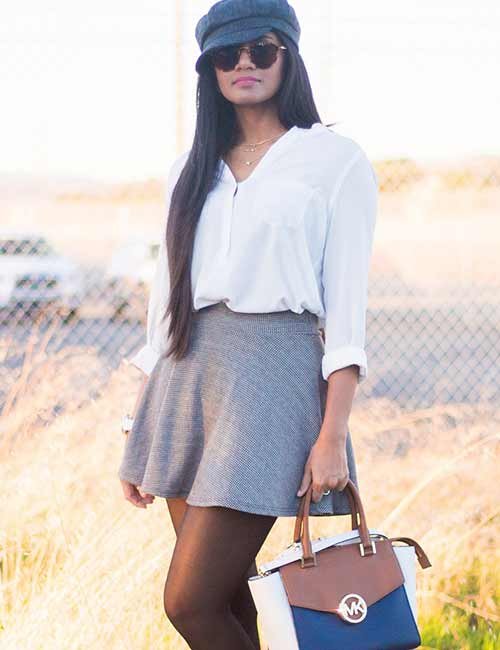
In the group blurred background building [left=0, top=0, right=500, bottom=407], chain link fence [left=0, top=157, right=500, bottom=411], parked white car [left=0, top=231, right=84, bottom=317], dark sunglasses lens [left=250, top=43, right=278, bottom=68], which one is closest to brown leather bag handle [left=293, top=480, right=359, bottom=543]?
dark sunglasses lens [left=250, top=43, right=278, bottom=68]

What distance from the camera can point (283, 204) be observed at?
6.39ft

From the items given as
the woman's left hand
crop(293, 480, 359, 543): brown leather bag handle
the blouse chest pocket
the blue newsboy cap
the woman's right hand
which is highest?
the blue newsboy cap

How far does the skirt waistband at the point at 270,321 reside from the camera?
1976mm

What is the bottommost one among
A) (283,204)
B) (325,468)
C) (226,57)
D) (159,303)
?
(325,468)

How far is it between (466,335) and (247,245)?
730 cm

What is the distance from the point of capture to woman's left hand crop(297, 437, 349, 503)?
75.9 inches

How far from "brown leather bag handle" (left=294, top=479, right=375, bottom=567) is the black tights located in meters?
0.09

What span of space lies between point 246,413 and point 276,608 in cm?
36

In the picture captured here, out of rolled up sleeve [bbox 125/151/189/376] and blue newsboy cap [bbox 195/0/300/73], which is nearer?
blue newsboy cap [bbox 195/0/300/73]

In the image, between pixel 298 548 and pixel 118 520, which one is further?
pixel 118 520

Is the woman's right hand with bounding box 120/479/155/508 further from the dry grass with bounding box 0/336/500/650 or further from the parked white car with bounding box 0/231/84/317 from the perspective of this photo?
the parked white car with bounding box 0/231/84/317

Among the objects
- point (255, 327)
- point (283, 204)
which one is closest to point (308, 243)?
point (283, 204)

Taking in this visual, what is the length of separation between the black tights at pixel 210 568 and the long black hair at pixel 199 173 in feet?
1.14

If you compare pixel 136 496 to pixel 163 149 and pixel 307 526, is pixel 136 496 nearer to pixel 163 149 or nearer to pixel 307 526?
pixel 307 526
